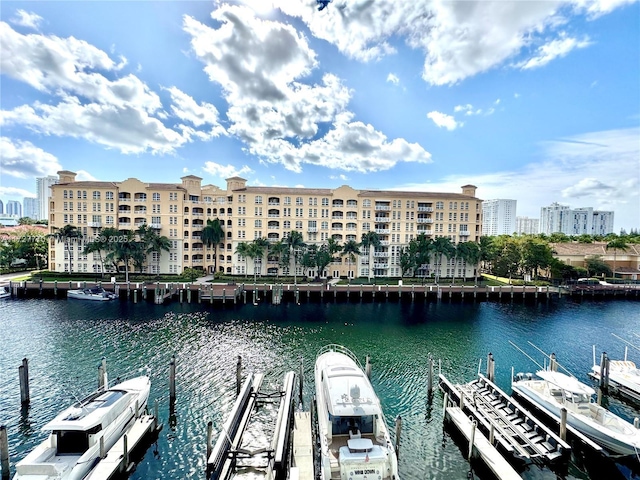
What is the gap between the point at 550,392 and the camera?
21594 millimetres

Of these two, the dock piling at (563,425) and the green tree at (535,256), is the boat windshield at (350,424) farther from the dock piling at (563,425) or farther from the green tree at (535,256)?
the green tree at (535,256)

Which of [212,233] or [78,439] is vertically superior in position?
[212,233]

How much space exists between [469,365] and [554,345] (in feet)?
47.4

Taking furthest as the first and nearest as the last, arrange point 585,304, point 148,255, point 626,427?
point 148,255 → point 585,304 → point 626,427

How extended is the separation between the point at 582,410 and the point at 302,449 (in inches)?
672

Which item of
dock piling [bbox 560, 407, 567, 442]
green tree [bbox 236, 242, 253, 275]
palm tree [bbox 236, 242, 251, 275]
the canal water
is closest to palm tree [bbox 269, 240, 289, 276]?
green tree [bbox 236, 242, 253, 275]

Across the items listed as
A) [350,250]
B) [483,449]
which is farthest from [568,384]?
[350,250]

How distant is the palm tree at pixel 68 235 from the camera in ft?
214

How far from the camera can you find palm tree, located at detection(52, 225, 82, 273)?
65.4 m

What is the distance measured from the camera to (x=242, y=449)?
53.6ft

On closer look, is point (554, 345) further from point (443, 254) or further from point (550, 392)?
point (443, 254)

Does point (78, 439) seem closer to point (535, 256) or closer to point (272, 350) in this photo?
point (272, 350)

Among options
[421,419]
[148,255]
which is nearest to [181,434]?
[421,419]

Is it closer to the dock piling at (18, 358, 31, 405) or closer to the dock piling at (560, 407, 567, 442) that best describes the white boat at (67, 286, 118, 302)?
the dock piling at (18, 358, 31, 405)
